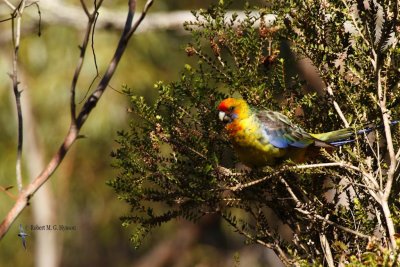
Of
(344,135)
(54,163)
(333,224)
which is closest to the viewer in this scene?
(54,163)

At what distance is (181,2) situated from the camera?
1082cm

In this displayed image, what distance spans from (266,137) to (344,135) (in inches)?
17.8

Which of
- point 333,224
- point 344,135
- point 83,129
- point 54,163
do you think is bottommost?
point 333,224

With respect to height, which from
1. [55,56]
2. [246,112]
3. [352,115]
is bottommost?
[352,115]

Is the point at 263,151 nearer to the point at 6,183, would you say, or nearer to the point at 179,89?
the point at 179,89

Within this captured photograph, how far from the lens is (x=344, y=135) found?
241cm

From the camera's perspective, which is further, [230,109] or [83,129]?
[83,129]

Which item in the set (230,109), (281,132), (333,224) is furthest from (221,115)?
(333,224)

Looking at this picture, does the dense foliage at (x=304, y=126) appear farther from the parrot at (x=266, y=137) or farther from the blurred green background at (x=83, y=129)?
the blurred green background at (x=83, y=129)

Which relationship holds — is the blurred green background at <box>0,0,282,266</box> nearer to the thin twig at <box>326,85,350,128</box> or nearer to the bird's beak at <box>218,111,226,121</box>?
the bird's beak at <box>218,111,226,121</box>

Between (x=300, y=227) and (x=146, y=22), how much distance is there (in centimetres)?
462

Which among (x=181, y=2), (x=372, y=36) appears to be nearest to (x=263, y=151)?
(x=372, y=36)

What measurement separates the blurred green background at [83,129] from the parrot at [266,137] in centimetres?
574

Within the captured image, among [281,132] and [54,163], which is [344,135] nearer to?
[281,132]
